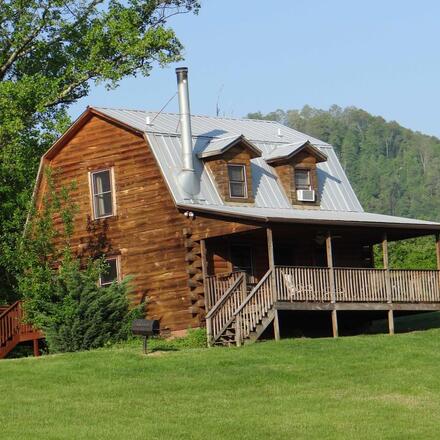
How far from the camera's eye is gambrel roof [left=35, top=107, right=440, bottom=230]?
38031 millimetres

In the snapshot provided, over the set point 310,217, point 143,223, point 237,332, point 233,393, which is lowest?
point 233,393

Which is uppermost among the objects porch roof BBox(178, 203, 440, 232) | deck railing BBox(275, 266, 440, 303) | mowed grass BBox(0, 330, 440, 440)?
porch roof BBox(178, 203, 440, 232)

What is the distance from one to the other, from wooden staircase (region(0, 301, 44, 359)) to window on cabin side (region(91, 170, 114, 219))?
12.7 ft

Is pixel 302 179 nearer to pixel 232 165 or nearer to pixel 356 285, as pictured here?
pixel 232 165

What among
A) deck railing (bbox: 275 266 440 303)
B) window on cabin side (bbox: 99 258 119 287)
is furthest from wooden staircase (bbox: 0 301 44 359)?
deck railing (bbox: 275 266 440 303)

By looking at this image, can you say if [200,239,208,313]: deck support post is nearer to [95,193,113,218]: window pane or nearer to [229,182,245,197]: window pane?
[229,182,245,197]: window pane

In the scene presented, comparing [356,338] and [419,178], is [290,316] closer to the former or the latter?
[356,338]

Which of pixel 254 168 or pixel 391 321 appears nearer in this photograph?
pixel 391 321

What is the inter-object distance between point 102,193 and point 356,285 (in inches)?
334

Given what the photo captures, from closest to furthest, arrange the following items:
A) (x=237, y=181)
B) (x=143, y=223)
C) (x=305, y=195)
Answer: (x=143, y=223), (x=237, y=181), (x=305, y=195)

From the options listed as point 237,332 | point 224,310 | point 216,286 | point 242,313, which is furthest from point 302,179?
point 237,332

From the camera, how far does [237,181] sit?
3991 centimetres

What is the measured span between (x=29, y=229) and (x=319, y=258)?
942 centimetres

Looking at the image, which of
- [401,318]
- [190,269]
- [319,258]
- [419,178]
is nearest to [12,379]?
[190,269]
